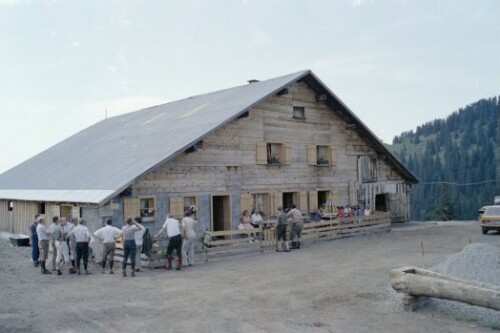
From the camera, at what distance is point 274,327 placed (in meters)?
8.69

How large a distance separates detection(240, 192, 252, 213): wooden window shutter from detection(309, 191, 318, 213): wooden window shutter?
143 inches

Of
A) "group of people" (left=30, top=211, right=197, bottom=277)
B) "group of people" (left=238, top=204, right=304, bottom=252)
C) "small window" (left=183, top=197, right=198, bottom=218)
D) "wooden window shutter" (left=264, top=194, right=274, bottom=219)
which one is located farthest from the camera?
"wooden window shutter" (left=264, top=194, right=274, bottom=219)

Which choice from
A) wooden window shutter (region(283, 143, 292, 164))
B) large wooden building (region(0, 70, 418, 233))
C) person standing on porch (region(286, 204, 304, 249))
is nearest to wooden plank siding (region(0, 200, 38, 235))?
large wooden building (region(0, 70, 418, 233))

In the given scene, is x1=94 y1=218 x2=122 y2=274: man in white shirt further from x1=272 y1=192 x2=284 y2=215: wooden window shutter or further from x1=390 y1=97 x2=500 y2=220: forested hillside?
x1=390 y1=97 x2=500 y2=220: forested hillside

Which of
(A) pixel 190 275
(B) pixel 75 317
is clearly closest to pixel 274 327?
(B) pixel 75 317

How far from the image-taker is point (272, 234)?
61.2 feet

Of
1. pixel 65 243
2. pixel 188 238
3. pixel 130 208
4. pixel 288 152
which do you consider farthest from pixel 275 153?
pixel 65 243

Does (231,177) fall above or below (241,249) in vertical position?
above

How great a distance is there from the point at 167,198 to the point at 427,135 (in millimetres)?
160556

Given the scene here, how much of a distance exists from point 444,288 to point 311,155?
14.7 meters

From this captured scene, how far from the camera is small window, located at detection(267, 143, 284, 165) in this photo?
870 inches

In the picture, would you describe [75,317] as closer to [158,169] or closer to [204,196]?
[158,169]

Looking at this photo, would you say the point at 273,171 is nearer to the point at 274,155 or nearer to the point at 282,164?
the point at 282,164

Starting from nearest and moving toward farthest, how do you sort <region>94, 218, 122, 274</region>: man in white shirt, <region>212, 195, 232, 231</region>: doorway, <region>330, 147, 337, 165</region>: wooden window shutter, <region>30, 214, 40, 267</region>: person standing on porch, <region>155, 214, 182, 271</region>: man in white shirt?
<region>94, 218, 122, 274</region>: man in white shirt
<region>155, 214, 182, 271</region>: man in white shirt
<region>30, 214, 40, 267</region>: person standing on porch
<region>212, 195, 232, 231</region>: doorway
<region>330, 147, 337, 165</region>: wooden window shutter
